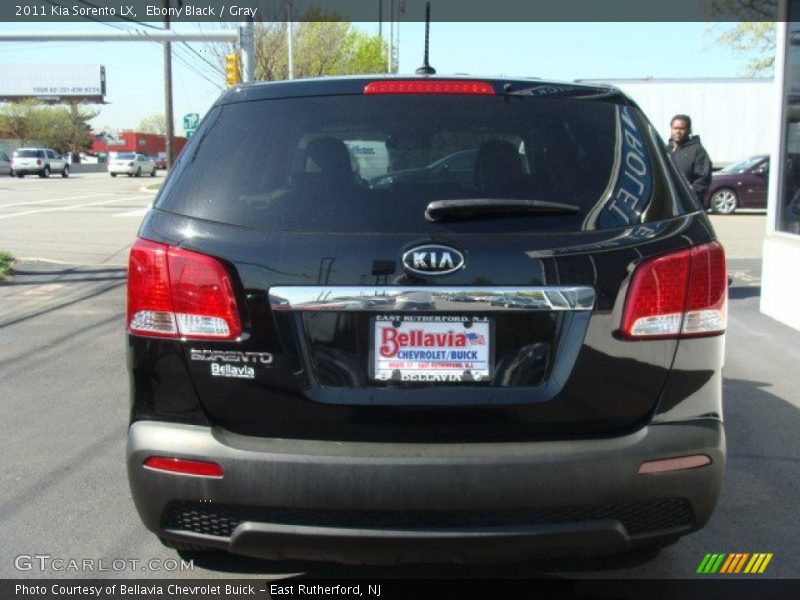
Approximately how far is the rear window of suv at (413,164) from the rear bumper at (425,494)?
66cm

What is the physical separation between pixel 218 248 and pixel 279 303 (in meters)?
0.25

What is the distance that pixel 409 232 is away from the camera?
2561mm

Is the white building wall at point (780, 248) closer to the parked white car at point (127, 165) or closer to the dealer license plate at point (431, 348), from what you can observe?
the dealer license plate at point (431, 348)

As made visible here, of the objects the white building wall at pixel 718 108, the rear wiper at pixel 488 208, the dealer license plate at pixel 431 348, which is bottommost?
the dealer license plate at pixel 431 348

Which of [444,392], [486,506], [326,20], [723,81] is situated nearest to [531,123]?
[444,392]

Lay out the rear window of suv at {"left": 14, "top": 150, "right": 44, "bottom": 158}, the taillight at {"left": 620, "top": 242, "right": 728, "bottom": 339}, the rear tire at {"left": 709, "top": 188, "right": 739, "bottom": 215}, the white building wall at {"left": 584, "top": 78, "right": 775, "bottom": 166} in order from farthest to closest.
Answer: the rear window of suv at {"left": 14, "top": 150, "right": 44, "bottom": 158}, the white building wall at {"left": 584, "top": 78, "right": 775, "bottom": 166}, the rear tire at {"left": 709, "top": 188, "right": 739, "bottom": 215}, the taillight at {"left": 620, "top": 242, "right": 728, "bottom": 339}

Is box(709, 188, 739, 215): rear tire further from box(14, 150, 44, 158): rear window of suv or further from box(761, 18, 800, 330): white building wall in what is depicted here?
box(14, 150, 44, 158): rear window of suv

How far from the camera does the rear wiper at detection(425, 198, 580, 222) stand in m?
2.59

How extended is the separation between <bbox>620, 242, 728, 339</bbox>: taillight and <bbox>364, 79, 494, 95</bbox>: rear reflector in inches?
→ 31.7

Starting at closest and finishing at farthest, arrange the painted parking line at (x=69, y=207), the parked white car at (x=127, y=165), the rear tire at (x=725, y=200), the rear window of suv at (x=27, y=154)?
1. the rear tire at (x=725, y=200)
2. the painted parking line at (x=69, y=207)
3. the rear window of suv at (x=27, y=154)
4. the parked white car at (x=127, y=165)

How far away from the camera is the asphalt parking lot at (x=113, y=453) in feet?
11.1

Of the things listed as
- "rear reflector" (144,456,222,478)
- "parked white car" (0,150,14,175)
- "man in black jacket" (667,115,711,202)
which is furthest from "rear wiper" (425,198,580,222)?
"parked white car" (0,150,14,175)

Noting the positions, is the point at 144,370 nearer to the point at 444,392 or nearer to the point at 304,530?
the point at 304,530
